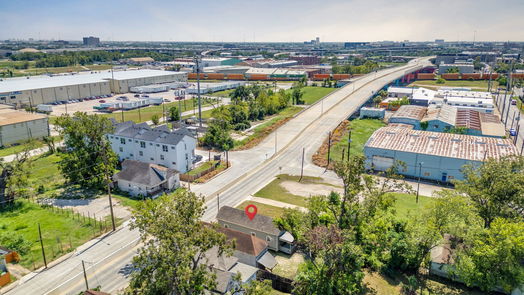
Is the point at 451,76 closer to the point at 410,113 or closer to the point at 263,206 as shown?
the point at 410,113

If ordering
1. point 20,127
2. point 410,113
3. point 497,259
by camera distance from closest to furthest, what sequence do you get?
point 497,259 → point 20,127 → point 410,113

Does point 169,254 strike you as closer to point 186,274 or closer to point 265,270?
point 186,274

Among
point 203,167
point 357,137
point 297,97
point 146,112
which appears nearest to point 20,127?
point 146,112

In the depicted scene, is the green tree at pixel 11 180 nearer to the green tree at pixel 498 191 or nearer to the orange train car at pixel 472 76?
the green tree at pixel 498 191

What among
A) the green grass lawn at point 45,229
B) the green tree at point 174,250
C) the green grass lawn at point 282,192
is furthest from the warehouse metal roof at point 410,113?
the green tree at point 174,250

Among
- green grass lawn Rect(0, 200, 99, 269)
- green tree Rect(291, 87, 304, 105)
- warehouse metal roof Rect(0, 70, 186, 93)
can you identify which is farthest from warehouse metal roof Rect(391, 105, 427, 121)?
warehouse metal roof Rect(0, 70, 186, 93)
